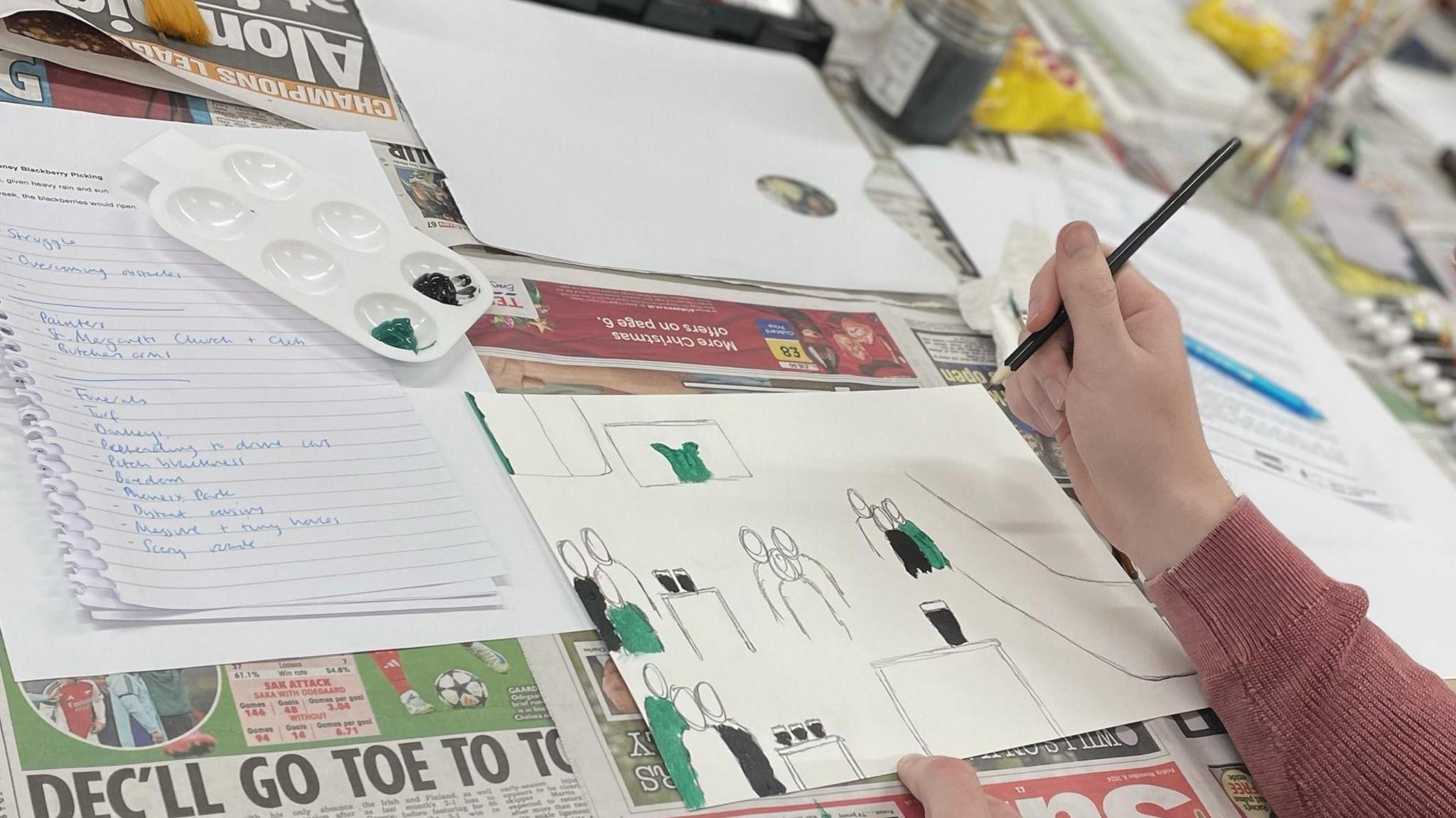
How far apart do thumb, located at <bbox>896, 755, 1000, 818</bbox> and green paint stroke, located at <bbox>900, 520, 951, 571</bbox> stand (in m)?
0.13

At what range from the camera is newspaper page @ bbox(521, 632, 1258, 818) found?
18.4 inches

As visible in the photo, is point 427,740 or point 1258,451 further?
point 1258,451

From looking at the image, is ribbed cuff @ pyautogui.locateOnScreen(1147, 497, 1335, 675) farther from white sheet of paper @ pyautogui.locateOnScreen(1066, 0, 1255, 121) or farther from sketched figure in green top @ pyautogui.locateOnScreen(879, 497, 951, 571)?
white sheet of paper @ pyautogui.locateOnScreen(1066, 0, 1255, 121)

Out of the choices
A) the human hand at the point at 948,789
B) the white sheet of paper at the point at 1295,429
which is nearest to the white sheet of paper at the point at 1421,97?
the white sheet of paper at the point at 1295,429

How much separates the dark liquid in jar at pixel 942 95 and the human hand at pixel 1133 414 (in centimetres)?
37

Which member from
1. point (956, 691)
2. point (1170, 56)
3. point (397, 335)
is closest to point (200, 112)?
point (397, 335)

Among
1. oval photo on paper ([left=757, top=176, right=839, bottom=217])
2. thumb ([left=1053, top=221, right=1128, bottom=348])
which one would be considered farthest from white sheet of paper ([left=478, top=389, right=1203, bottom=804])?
oval photo on paper ([left=757, top=176, right=839, bottom=217])

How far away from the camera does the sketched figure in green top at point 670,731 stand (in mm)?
468

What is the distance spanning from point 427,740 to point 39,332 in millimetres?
262

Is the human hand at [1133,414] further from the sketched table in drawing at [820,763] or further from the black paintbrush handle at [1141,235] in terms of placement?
the sketched table in drawing at [820,763]

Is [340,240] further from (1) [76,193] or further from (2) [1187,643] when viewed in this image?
(2) [1187,643]

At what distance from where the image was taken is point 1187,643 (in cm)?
63

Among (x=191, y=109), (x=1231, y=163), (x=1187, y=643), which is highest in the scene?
(x=191, y=109)

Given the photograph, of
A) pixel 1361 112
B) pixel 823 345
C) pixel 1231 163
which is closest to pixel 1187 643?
pixel 823 345
